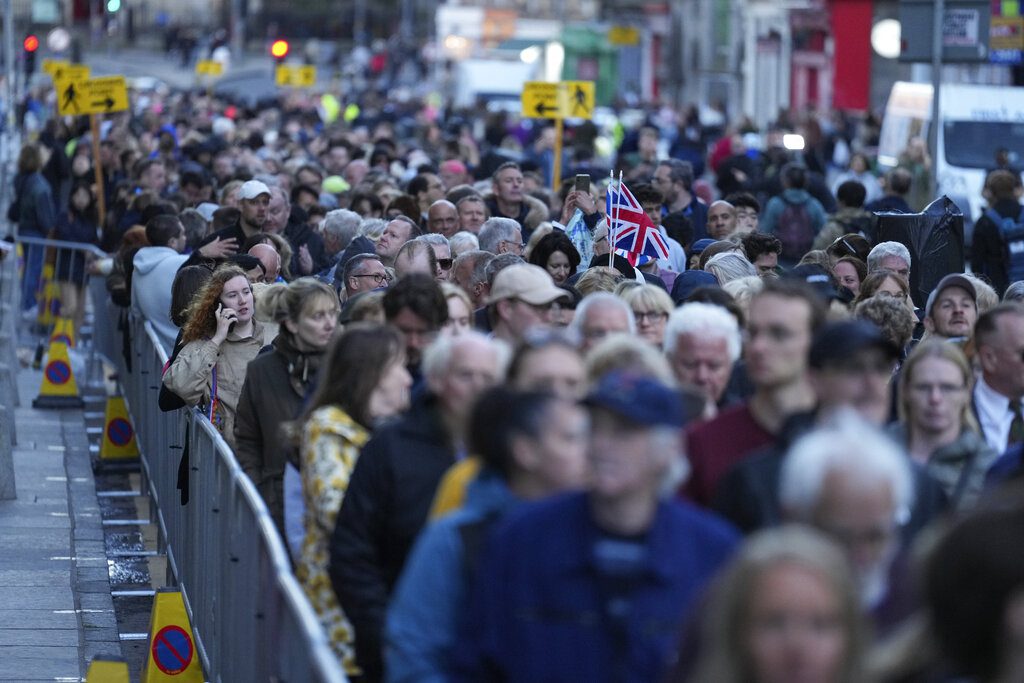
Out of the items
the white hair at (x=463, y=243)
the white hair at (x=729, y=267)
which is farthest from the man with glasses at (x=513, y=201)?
the white hair at (x=729, y=267)

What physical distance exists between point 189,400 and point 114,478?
5.49 metres

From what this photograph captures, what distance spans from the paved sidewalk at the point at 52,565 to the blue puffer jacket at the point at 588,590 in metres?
5.23

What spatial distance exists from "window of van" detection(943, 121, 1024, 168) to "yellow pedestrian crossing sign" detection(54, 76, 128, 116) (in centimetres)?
1002

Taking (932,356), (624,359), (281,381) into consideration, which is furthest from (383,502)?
(281,381)

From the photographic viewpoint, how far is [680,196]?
1717 centimetres

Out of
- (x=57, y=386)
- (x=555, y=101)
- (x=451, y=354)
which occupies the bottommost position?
(x=57, y=386)

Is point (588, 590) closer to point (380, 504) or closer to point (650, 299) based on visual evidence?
point (380, 504)

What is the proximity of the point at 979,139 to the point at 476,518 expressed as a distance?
2201cm

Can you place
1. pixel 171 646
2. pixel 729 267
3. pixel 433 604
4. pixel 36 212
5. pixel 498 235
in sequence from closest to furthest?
1. pixel 433 604
2. pixel 171 646
3. pixel 729 267
4. pixel 498 235
5. pixel 36 212

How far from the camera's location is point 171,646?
8602 millimetres

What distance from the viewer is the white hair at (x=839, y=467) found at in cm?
401

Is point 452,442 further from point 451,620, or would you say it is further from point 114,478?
point 114,478

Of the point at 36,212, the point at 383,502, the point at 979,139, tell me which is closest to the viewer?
the point at 383,502

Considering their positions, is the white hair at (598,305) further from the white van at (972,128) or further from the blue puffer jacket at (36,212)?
the white van at (972,128)
